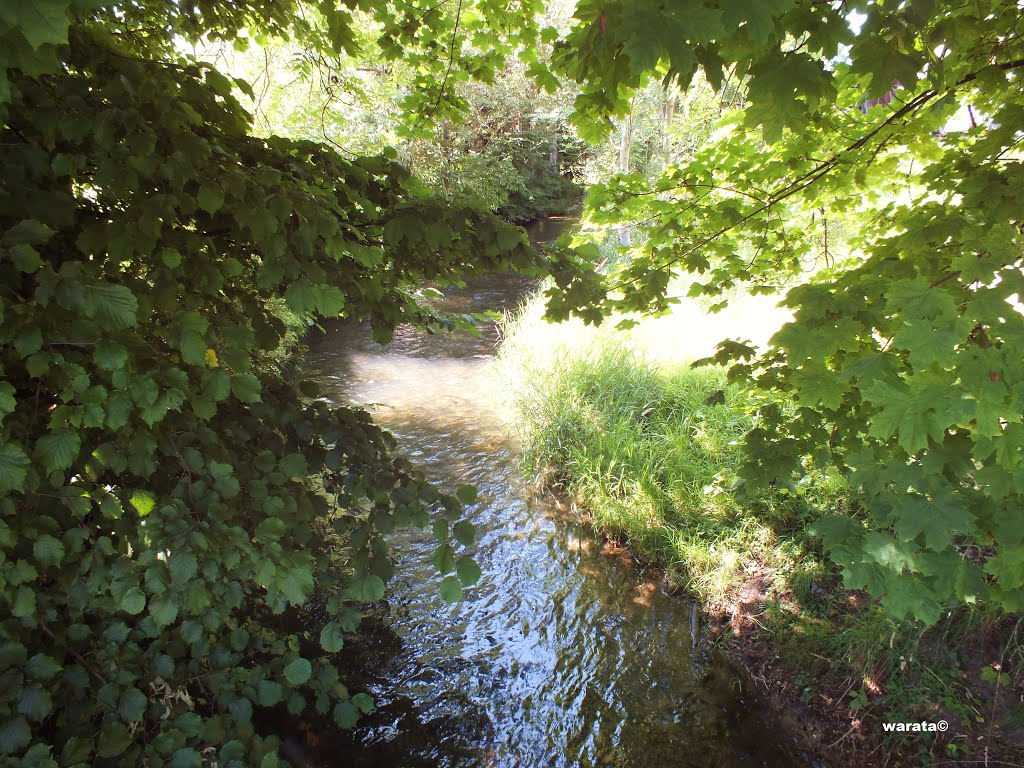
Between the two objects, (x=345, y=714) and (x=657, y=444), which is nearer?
(x=345, y=714)

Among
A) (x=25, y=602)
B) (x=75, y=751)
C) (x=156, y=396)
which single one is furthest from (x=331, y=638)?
(x=156, y=396)

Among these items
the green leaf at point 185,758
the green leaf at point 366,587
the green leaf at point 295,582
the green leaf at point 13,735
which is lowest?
the green leaf at point 185,758

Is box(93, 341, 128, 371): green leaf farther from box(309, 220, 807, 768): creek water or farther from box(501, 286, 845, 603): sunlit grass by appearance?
box(501, 286, 845, 603): sunlit grass

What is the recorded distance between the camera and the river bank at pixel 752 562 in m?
2.79

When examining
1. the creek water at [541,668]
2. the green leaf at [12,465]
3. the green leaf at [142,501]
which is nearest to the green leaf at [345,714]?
the green leaf at [142,501]

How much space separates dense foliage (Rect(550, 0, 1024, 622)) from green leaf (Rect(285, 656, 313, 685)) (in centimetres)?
179

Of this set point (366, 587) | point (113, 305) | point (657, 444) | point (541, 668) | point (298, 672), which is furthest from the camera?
point (657, 444)

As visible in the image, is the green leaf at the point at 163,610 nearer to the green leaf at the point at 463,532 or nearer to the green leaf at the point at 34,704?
the green leaf at the point at 34,704

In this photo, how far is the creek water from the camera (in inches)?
119

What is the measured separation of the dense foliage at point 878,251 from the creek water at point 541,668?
5.53 ft

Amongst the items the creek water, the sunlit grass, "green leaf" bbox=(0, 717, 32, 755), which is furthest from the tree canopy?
the sunlit grass

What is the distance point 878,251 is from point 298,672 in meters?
3.16

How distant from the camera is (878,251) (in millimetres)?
2418

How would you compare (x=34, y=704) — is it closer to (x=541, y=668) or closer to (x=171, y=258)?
(x=171, y=258)
